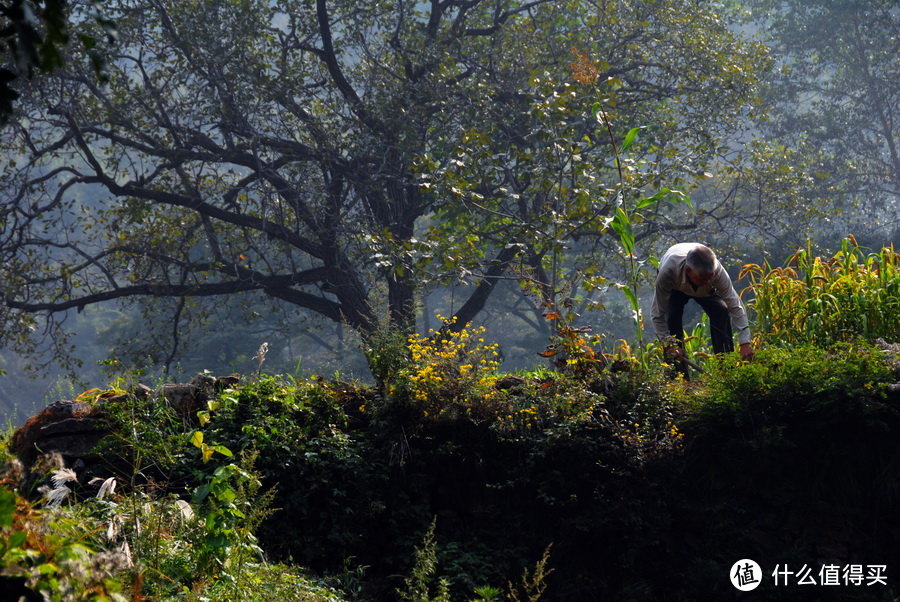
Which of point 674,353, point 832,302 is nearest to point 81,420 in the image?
point 674,353

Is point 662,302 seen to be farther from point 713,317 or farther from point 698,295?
point 713,317

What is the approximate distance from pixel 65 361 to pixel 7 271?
1699mm

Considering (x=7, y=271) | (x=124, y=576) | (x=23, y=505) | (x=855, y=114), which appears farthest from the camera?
(x=855, y=114)

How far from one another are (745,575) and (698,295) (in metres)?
2.73

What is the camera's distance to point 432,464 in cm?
585

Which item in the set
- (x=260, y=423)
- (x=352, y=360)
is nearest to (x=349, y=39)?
(x=260, y=423)

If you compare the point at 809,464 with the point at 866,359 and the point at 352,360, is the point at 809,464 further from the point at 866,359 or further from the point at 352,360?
the point at 352,360

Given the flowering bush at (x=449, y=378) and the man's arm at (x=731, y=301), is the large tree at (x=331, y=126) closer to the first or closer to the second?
the man's arm at (x=731, y=301)

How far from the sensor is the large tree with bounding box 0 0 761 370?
12.7 metres

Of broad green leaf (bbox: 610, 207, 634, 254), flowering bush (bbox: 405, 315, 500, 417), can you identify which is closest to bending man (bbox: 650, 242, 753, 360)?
broad green leaf (bbox: 610, 207, 634, 254)

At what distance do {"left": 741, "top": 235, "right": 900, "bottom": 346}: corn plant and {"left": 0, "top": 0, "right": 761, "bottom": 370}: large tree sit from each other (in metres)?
4.22

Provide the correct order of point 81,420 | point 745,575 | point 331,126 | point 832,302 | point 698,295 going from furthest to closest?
1. point 331,126
2. point 698,295
3. point 832,302
4. point 81,420
5. point 745,575

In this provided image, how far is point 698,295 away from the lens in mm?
7141

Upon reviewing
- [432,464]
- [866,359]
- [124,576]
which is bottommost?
[124,576]
